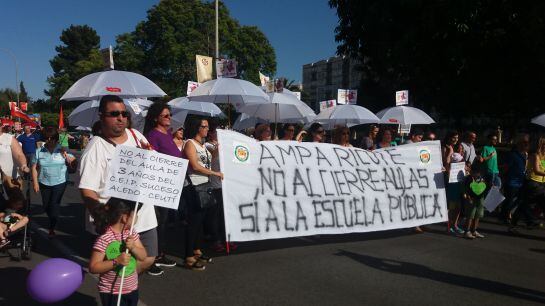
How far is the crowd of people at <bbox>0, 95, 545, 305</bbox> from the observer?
113 inches

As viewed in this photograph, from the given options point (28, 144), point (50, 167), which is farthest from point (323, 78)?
point (50, 167)

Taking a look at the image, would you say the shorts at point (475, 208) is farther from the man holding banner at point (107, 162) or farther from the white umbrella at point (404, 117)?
the man holding banner at point (107, 162)

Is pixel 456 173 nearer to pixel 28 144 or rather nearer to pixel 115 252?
pixel 115 252

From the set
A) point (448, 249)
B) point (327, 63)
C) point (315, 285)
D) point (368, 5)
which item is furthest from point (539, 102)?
point (327, 63)

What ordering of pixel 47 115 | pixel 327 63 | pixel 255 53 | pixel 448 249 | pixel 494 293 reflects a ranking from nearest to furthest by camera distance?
pixel 494 293 → pixel 448 249 → pixel 255 53 → pixel 47 115 → pixel 327 63

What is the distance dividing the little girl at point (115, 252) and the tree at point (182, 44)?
120ft

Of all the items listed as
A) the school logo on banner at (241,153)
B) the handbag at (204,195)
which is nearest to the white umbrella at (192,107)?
the school logo on banner at (241,153)

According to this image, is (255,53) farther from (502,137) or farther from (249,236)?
(249,236)

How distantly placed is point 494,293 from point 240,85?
548 cm

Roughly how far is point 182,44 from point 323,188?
35585mm

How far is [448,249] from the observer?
20.5 feet

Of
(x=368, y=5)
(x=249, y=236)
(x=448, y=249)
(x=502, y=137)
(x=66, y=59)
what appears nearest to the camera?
(x=249, y=236)

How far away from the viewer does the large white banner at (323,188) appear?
17.8 ft

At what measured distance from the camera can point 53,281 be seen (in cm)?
276
